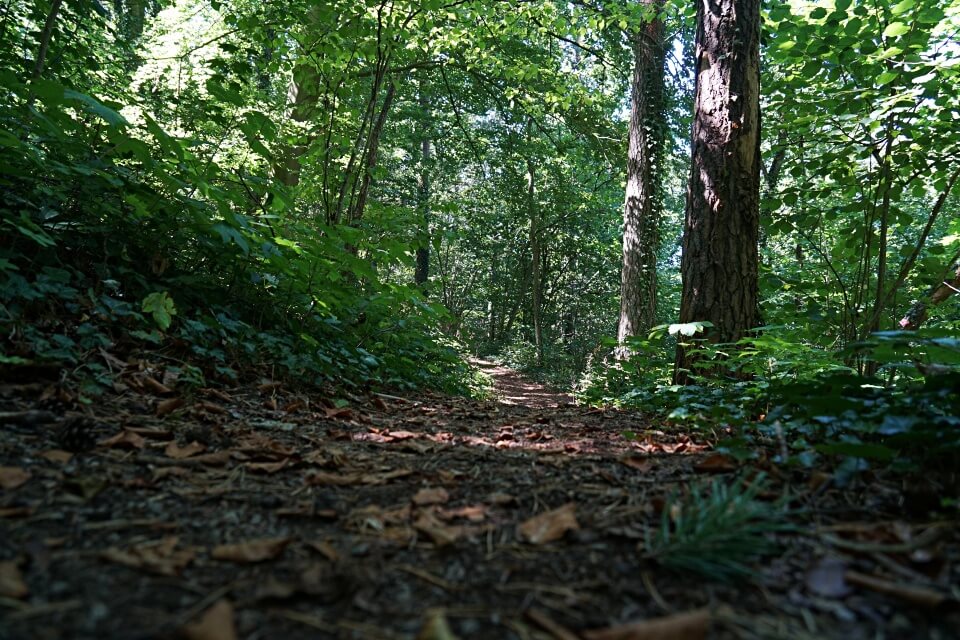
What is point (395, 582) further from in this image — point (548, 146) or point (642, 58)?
point (548, 146)

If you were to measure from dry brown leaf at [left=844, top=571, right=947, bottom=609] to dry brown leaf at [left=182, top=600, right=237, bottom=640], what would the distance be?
122 centimetres

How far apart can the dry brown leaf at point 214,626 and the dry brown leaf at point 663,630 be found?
2.04 feet

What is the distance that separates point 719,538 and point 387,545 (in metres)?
0.79

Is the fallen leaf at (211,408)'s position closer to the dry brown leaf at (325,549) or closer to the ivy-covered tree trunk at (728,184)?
the dry brown leaf at (325,549)

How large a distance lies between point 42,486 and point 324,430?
131 cm

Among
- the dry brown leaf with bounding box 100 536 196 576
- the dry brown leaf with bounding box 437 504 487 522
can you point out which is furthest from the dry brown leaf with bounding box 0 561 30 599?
the dry brown leaf with bounding box 437 504 487 522

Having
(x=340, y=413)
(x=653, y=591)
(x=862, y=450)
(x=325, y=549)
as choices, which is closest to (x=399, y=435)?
(x=340, y=413)

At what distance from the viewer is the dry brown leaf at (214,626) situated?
35.5 inches

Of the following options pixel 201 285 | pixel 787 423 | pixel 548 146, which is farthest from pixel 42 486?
pixel 548 146

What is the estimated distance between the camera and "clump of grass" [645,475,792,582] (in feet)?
3.93

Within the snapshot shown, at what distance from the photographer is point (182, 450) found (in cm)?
198

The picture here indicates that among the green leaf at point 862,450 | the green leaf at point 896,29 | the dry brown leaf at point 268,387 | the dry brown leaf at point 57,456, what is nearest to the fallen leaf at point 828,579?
the green leaf at point 862,450

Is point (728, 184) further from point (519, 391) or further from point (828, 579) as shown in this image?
point (519, 391)

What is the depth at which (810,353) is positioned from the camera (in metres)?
3.44
